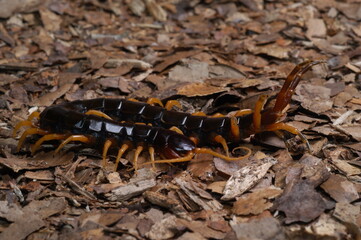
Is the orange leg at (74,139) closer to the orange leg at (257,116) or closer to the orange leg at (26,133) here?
the orange leg at (26,133)

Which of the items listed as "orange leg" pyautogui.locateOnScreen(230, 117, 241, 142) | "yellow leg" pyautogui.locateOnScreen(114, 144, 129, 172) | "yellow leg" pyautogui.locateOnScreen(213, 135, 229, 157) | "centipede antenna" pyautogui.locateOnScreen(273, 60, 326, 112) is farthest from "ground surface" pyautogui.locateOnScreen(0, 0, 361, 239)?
"centipede antenna" pyautogui.locateOnScreen(273, 60, 326, 112)

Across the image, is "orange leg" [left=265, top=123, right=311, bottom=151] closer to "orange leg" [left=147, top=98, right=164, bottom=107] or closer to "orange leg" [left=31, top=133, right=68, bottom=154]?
"orange leg" [left=147, top=98, right=164, bottom=107]

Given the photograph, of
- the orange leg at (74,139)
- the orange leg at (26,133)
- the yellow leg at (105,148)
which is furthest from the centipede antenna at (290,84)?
the orange leg at (26,133)

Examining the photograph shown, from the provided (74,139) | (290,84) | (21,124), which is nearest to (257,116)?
(290,84)

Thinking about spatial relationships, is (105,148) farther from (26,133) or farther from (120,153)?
(26,133)

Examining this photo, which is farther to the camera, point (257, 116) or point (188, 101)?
point (188, 101)

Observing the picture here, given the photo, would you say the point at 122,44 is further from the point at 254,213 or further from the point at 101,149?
the point at 254,213
